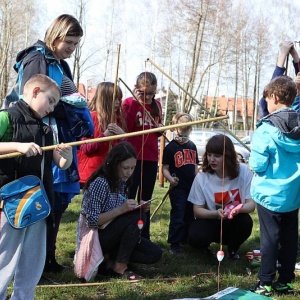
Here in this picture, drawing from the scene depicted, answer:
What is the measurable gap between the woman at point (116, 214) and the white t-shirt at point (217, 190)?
2.54 feet

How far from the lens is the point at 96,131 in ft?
14.7

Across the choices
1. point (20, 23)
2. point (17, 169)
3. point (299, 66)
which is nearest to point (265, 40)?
point (20, 23)

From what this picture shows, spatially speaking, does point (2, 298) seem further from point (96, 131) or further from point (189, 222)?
point (189, 222)

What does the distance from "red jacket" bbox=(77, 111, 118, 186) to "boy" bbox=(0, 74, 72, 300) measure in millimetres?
1494

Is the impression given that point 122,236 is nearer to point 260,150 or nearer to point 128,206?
point 128,206

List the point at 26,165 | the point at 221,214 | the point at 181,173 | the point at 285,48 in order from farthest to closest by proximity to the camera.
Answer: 1. the point at 181,173
2. the point at 221,214
3. the point at 285,48
4. the point at 26,165

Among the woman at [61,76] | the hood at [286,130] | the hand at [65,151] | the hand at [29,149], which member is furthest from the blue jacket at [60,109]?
the hood at [286,130]

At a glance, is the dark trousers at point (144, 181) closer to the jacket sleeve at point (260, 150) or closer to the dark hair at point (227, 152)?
the dark hair at point (227, 152)

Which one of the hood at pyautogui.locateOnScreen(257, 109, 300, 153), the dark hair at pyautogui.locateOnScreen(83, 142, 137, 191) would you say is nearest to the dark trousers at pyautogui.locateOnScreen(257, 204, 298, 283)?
the hood at pyautogui.locateOnScreen(257, 109, 300, 153)

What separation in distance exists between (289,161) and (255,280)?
1.12 metres

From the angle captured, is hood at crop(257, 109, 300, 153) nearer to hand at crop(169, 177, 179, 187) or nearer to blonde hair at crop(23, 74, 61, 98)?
blonde hair at crop(23, 74, 61, 98)

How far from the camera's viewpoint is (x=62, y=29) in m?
3.49

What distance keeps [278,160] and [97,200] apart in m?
1.45

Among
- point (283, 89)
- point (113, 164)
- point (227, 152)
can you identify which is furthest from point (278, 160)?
point (113, 164)
